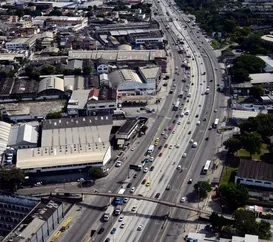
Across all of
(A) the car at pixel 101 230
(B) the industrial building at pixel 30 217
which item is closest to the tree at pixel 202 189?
(A) the car at pixel 101 230

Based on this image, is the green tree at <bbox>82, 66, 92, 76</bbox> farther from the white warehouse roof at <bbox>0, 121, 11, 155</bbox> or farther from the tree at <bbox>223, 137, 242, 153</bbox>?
the tree at <bbox>223, 137, 242, 153</bbox>

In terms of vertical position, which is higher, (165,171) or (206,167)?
(206,167)

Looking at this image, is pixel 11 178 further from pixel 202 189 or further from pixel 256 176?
pixel 256 176

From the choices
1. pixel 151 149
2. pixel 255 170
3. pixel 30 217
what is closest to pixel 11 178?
pixel 30 217

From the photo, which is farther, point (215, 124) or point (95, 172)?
point (215, 124)

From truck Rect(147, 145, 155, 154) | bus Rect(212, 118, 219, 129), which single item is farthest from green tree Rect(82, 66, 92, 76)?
truck Rect(147, 145, 155, 154)

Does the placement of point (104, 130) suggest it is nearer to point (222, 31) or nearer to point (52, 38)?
point (52, 38)
